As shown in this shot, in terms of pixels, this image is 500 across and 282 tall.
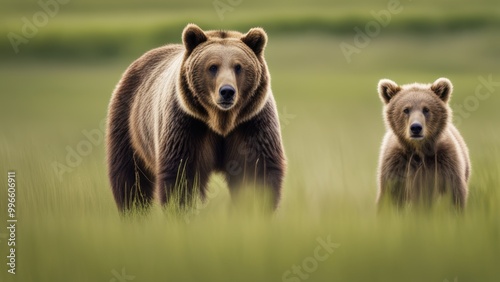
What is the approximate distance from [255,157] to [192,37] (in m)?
0.96

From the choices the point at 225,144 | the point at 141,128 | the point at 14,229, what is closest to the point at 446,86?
the point at 225,144

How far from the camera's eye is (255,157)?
6.69 meters

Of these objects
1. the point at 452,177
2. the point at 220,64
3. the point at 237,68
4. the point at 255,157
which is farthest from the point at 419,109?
the point at 220,64

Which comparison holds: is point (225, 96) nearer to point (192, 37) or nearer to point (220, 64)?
point (220, 64)

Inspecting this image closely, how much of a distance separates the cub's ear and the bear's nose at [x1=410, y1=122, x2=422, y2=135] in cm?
167

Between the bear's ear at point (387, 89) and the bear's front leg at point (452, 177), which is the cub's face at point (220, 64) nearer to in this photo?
the bear's ear at point (387, 89)

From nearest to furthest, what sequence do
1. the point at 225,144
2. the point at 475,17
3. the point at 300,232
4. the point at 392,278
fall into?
1. the point at 392,278
2. the point at 300,232
3. the point at 225,144
4. the point at 475,17

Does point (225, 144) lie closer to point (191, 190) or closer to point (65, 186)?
point (191, 190)

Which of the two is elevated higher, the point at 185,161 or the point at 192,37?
the point at 192,37

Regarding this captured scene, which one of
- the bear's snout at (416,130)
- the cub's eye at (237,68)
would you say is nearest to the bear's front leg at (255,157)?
the cub's eye at (237,68)

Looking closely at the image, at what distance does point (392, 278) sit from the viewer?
196 inches

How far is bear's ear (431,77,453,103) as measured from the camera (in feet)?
24.1

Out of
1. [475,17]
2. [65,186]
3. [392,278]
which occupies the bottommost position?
[392,278]

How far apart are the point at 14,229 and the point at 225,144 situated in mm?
1682
